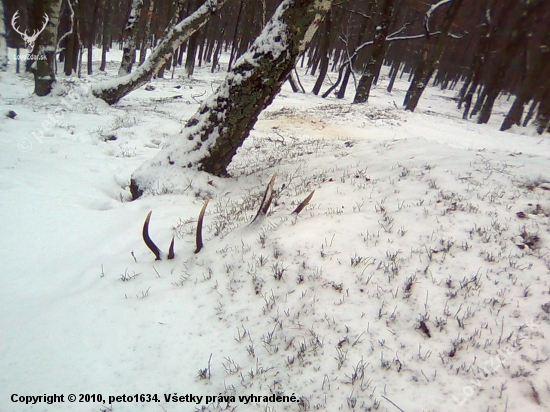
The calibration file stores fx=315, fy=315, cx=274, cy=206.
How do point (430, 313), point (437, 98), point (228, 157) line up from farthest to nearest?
point (437, 98) → point (228, 157) → point (430, 313)

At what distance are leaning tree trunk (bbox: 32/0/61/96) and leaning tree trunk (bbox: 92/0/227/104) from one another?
159 cm

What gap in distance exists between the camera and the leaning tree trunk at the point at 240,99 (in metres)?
5.21

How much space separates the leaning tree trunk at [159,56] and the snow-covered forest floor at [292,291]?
7641mm

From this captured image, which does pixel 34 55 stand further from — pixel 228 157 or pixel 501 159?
pixel 501 159

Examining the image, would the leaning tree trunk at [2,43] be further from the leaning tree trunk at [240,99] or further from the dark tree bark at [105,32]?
the leaning tree trunk at [240,99]

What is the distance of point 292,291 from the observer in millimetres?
3018

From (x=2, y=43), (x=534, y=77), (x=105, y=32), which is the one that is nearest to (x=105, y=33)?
(x=105, y=32)

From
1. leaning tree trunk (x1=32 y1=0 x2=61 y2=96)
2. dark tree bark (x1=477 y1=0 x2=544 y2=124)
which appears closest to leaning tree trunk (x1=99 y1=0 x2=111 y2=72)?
leaning tree trunk (x1=32 y1=0 x2=61 y2=96)

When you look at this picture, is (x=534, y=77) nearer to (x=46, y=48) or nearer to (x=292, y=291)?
(x=292, y=291)

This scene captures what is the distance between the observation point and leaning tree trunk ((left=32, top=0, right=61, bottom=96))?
35.9 ft

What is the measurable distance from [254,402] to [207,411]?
0.34 m

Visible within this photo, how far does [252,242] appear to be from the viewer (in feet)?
12.3

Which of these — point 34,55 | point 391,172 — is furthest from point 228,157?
point 34,55

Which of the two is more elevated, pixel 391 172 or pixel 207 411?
pixel 391 172
